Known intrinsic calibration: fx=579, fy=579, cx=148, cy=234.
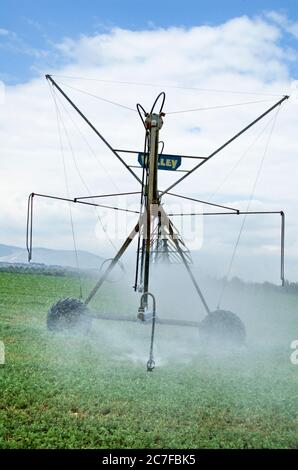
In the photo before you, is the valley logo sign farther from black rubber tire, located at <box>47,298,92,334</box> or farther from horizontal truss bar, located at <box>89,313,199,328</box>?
black rubber tire, located at <box>47,298,92,334</box>

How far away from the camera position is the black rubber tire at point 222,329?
1614 centimetres

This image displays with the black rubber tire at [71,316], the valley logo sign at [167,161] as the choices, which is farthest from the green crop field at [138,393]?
the valley logo sign at [167,161]

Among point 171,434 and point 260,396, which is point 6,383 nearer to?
point 171,434

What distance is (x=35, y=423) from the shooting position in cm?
938

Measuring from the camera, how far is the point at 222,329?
16203 mm

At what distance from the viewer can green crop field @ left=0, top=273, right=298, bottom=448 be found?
9.12 meters

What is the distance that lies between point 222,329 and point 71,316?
4345 mm

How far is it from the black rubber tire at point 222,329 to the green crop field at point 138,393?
0.35m

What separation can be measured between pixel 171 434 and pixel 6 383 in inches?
159

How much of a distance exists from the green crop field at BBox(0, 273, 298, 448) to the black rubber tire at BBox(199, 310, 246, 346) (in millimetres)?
355

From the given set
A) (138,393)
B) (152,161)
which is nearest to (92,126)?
(152,161)

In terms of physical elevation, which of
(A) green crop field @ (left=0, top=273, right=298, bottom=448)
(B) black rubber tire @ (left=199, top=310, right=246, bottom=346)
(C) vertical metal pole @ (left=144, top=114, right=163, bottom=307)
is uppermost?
(C) vertical metal pole @ (left=144, top=114, right=163, bottom=307)

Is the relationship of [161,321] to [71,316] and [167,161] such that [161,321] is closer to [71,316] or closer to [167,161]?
[71,316]

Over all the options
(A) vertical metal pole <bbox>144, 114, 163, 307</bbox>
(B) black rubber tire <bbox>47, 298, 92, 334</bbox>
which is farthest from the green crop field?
(A) vertical metal pole <bbox>144, 114, 163, 307</bbox>
